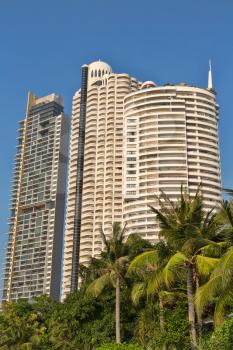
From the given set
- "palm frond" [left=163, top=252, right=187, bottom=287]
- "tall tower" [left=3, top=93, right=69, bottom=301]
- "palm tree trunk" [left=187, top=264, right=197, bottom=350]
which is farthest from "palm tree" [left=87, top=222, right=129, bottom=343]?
"tall tower" [left=3, top=93, right=69, bottom=301]

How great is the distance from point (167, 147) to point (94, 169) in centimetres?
2914

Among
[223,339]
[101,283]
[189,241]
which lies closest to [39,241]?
[101,283]

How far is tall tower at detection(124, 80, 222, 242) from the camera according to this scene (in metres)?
132

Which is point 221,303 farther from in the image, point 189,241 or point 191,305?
point 189,241

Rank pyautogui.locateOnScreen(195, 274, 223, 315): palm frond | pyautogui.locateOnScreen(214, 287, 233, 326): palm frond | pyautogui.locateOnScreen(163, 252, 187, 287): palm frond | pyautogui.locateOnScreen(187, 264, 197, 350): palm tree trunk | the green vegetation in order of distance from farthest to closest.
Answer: pyautogui.locateOnScreen(187, 264, 197, 350): palm tree trunk, pyautogui.locateOnScreen(163, 252, 187, 287): palm frond, the green vegetation, pyautogui.locateOnScreen(214, 287, 233, 326): palm frond, pyautogui.locateOnScreen(195, 274, 223, 315): palm frond

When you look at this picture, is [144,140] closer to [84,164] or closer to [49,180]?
[84,164]

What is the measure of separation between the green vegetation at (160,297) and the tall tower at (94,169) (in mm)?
88004

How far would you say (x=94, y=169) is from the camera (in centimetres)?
15650

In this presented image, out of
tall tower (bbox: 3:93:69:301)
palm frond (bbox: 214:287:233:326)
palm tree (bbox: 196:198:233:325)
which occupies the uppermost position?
tall tower (bbox: 3:93:69:301)

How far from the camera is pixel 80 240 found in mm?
149250

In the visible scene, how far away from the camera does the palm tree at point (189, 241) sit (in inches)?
997

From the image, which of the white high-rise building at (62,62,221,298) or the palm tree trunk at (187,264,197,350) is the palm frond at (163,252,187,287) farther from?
Result: the white high-rise building at (62,62,221,298)

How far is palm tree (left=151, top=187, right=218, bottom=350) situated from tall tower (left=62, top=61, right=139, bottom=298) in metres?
115

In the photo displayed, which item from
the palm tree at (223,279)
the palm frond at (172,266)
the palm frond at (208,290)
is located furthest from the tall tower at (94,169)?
the palm frond at (208,290)
